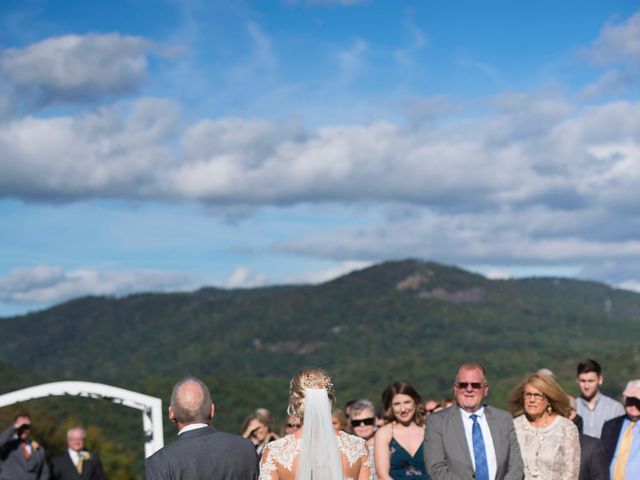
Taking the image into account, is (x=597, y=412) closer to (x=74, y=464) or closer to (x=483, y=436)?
(x=483, y=436)

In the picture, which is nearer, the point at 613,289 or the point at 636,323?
the point at 636,323

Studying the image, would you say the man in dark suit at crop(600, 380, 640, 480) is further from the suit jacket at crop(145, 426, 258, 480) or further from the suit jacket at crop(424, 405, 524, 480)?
the suit jacket at crop(145, 426, 258, 480)

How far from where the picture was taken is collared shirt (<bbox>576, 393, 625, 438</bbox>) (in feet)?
30.7

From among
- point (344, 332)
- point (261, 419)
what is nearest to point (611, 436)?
point (261, 419)

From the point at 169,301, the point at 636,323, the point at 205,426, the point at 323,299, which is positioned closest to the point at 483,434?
the point at 205,426

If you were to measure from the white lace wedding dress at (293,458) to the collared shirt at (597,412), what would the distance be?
14.8ft

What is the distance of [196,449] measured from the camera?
5137mm

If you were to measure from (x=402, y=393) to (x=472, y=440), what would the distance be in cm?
81

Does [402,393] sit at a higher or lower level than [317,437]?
higher

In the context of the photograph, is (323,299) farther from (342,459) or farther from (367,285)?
(342,459)

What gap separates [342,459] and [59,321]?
19352 centimetres

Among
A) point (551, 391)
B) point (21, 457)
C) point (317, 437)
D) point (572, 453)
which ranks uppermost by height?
point (551, 391)

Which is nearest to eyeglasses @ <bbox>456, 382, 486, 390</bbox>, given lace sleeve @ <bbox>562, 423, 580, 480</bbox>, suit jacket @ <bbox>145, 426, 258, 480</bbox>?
lace sleeve @ <bbox>562, 423, 580, 480</bbox>

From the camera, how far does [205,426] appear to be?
5211mm
